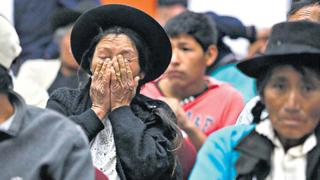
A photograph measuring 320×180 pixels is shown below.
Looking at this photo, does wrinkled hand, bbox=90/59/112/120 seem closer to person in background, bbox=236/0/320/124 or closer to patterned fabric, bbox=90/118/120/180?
patterned fabric, bbox=90/118/120/180

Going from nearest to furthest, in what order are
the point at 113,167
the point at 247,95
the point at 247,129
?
the point at 247,129 → the point at 113,167 → the point at 247,95

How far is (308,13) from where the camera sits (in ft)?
21.5

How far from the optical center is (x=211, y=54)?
8055mm

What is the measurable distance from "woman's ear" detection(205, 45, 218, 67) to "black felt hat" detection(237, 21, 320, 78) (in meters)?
2.86

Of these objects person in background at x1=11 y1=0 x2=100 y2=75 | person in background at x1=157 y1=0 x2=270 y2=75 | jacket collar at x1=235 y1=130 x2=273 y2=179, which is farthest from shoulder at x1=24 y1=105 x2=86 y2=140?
person in background at x1=11 y1=0 x2=100 y2=75

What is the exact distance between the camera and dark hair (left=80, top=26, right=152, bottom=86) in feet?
19.6

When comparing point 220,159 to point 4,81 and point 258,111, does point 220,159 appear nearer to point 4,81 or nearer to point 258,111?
point 258,111

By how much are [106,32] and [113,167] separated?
0.71 m

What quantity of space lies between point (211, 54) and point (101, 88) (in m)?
2.33

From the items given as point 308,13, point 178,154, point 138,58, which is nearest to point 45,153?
point 138,58

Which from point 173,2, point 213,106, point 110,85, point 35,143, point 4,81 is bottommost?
point 173,2

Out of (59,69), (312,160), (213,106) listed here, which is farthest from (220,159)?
(59,69)

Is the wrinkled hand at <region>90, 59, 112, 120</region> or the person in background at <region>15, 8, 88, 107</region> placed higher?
the wrinkled hand at <region>90, 59, 112, 120</region>

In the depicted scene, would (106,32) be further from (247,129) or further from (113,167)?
(247,129)
